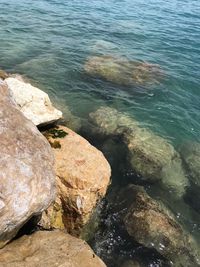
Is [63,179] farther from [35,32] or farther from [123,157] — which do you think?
[35,32]

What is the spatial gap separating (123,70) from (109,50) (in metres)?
3.94

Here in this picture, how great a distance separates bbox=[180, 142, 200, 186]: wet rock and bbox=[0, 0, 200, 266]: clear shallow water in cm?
63

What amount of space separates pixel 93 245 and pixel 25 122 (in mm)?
5092

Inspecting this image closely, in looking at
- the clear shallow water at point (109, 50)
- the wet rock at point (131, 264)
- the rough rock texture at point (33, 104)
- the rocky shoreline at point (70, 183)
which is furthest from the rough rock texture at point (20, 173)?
the clear shallow water at point (109, 50)

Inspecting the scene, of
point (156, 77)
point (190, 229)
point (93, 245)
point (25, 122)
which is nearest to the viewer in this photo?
point (25, 122)

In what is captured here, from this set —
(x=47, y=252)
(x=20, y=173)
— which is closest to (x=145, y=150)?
(x=47, y=252)

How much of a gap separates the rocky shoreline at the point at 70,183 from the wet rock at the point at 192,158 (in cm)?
5

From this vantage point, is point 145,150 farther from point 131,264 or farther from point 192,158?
point 131,264

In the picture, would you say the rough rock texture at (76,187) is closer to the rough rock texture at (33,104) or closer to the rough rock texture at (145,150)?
the rough rock texture at (33,104)

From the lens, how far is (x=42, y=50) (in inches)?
995

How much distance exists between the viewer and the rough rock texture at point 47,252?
27.7 ft

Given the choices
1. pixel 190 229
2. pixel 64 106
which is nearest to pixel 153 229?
pixel 190 229

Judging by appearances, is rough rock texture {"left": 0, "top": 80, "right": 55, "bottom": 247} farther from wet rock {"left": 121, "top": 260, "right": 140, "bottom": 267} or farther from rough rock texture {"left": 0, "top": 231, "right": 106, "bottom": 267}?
wet rock {"left": 121, "top": 260, "right": 140, "bottom": 267}

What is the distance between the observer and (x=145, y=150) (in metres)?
16.2
